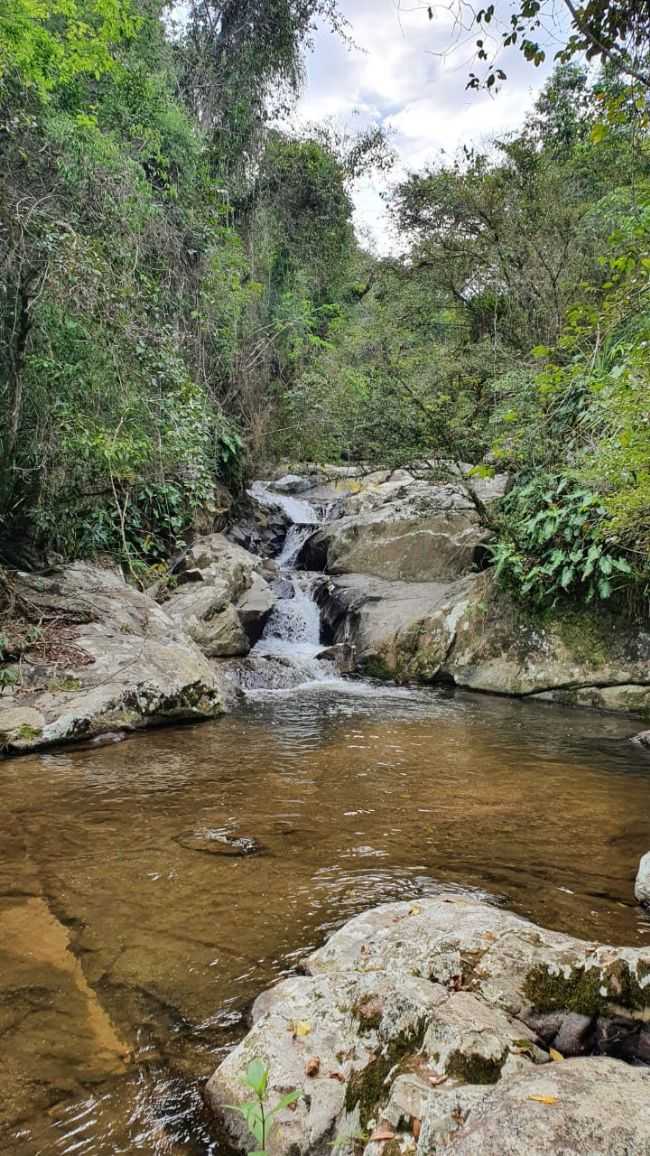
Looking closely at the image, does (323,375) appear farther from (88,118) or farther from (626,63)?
(626,63)

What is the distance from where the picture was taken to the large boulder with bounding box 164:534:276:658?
388 inches

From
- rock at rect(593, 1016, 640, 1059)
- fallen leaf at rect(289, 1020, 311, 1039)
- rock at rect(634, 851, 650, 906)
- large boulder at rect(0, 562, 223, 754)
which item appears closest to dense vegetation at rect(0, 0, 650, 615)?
large boulder at rect(0, 562, 223, 754)

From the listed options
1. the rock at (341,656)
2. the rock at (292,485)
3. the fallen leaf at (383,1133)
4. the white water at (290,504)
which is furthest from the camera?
the rock at (292,485)

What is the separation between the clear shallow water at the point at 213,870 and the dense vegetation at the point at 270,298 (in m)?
2.64

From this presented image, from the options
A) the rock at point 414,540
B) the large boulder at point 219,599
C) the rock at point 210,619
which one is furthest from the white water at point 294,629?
the rock at point 414,540

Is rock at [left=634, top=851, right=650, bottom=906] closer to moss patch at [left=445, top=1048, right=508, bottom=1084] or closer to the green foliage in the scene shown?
moss patch at [left=445, top=1048, right=508, bottom=1084]

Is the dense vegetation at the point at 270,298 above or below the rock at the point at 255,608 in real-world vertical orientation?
above

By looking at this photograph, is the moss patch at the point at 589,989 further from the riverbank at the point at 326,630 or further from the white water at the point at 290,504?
the white water at the point at 290,504

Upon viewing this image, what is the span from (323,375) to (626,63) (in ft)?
33.9

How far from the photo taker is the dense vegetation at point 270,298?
5.88m

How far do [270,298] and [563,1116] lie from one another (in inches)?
756

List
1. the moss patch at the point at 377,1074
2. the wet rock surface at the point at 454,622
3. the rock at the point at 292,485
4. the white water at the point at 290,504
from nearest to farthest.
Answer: the moss patch at the point at 377,1074 → the wet rock surface at the point at 454,622 → the white water at the point at 290,504 → the rock at the point at 292,485

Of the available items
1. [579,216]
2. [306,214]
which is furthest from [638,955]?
[306,214]

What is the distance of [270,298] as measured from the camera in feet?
59.1
